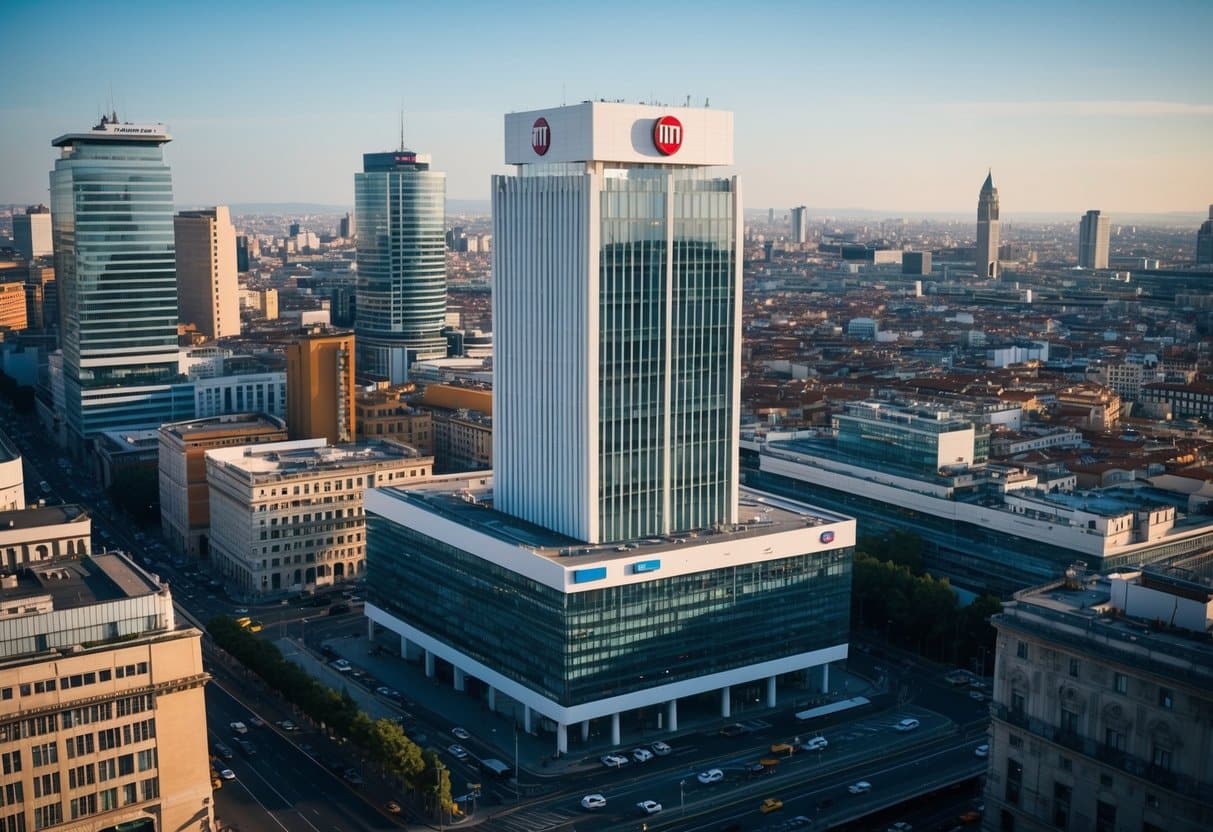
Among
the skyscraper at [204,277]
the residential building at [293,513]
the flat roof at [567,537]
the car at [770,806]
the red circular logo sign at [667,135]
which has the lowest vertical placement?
the car at [770,806]

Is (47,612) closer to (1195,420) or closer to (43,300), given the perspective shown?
(1195,420)

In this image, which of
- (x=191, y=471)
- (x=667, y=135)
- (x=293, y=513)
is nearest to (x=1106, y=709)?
(x=667, y=135)

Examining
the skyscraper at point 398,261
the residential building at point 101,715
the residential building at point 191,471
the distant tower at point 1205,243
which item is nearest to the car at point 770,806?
the residential building at point 101,715

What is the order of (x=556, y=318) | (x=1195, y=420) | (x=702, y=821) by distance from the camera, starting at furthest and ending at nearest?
1. (x=1195, y=420)
2. (x=556, y=318)
3. (x=702, y=821)

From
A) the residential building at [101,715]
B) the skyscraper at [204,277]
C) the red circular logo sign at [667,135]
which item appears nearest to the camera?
the residential building at [101,715]

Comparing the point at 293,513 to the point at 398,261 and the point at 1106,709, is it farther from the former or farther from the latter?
the point at 398,261

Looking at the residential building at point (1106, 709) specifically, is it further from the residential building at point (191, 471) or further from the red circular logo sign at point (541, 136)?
the residential building at point (191, 471)

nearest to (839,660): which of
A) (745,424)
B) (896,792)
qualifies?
(896,792)
